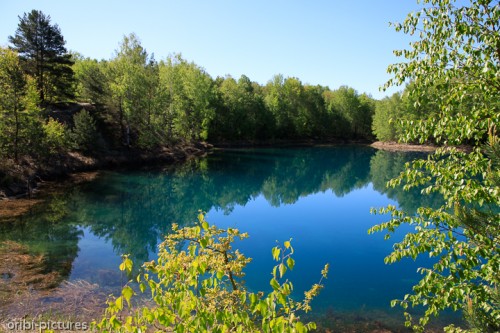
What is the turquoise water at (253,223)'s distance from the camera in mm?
15625

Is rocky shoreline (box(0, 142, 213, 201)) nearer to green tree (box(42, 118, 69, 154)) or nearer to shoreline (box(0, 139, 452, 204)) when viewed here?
shoreline (box(0, 139, 452, 204))

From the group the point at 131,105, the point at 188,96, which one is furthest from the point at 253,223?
the point at 188,96

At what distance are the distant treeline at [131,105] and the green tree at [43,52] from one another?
12cm

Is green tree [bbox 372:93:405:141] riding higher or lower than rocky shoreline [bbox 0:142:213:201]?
higher

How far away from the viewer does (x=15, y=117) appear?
97.8ft

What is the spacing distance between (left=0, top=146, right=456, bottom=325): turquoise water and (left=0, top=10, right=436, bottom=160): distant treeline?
259 inches

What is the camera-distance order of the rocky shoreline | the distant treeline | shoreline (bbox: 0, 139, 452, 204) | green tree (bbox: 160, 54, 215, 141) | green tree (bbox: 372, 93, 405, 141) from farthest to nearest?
green tree (bbox: 372, 93, 405, 141), green tree (bbox: 160, 54, 215, 141), the distant treeline, the rocky shoreline, shoreline (bbox: 0, 139, 452, 204)

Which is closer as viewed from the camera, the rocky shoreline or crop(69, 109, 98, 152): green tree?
the rocky shoreline

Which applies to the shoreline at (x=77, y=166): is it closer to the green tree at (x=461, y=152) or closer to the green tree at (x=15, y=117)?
the green tree at (x=15, y=117)

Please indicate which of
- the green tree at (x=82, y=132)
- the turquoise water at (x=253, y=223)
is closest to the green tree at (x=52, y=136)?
the green tree at (x=82, y=132)

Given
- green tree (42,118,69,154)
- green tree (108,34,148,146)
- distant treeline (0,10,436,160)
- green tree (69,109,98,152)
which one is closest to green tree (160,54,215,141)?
distant treeline (0,10,436,160)

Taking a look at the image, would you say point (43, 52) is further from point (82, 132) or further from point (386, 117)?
point (386, 117)

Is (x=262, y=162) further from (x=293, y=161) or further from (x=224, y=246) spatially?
(x=224, y=246)

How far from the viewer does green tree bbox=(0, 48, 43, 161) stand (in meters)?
28.9
